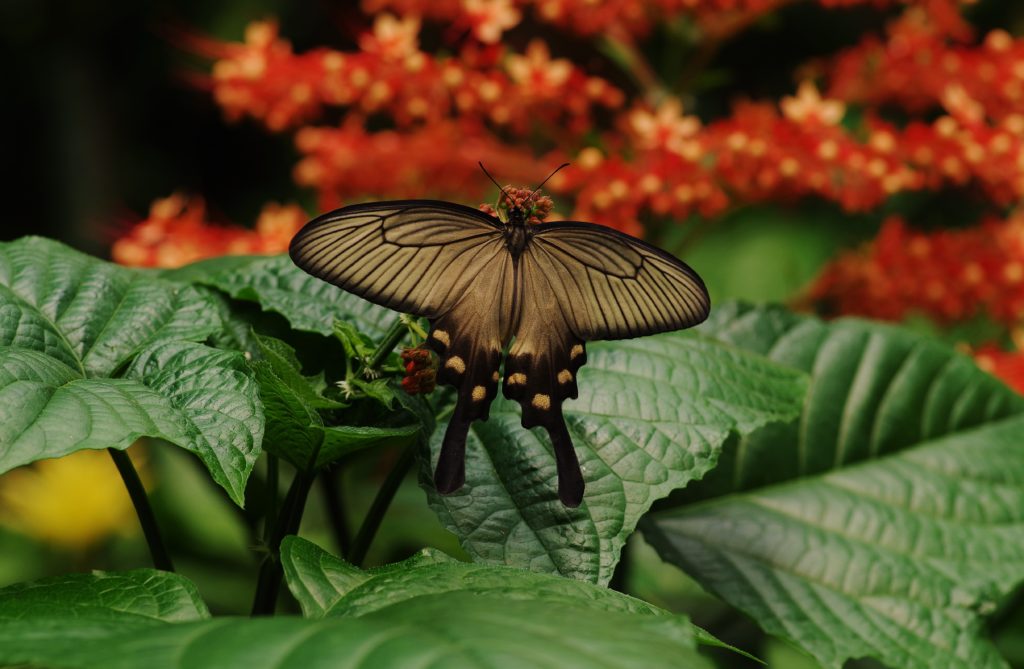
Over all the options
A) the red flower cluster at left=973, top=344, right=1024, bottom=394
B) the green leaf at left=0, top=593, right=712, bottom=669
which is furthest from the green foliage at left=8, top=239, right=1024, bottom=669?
the red flower cluster at left=973, top=344, right=1024, bottom=394

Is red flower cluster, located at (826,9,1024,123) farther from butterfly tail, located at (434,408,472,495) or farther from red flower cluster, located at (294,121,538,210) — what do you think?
butterfly tail, located at (434,408,472,495)

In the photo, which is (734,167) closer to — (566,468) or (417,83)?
(417,83)

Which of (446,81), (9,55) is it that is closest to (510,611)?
(446,81)

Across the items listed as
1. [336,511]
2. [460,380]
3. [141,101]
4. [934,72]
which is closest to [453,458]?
[460,380]

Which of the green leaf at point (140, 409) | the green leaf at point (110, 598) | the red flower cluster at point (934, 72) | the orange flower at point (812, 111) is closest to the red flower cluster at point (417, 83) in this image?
the orange flower at point (812, 111)

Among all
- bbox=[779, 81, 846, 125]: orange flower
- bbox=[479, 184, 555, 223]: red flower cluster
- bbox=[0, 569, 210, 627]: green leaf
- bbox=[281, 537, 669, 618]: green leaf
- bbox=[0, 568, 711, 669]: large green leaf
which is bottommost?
bbox=[0, 569, 210, 627]: green leaf
